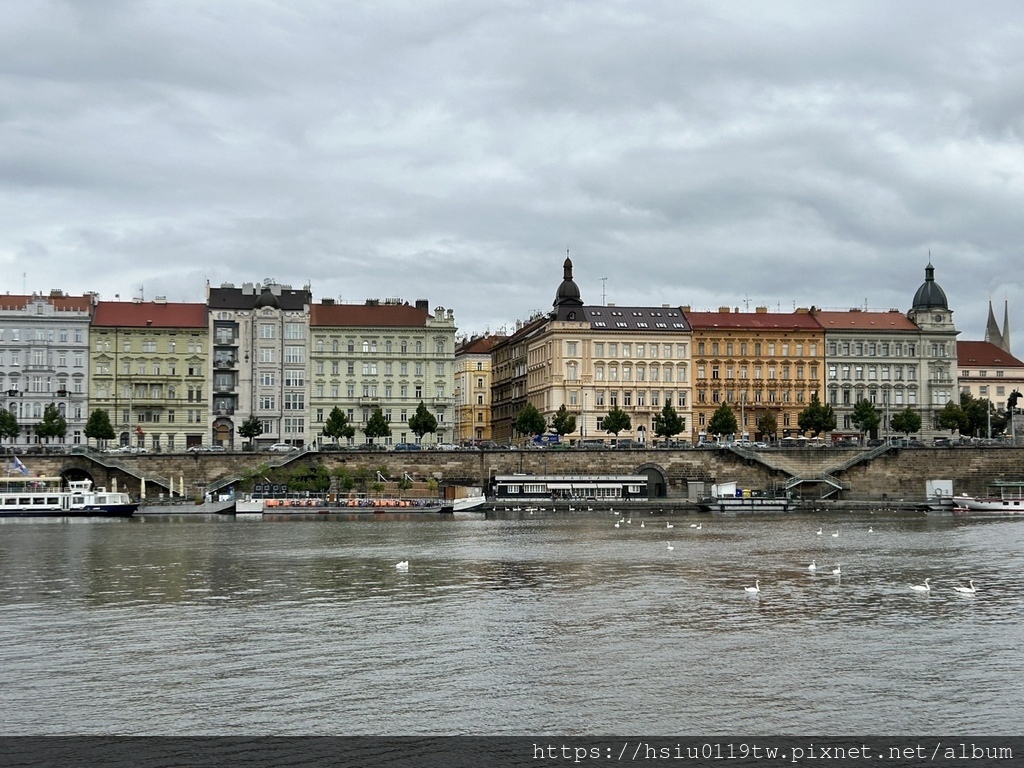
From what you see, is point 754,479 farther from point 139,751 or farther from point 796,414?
point 139,751

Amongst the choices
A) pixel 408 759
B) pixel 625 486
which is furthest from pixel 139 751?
pixel 625 486

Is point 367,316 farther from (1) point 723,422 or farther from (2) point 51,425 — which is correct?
(1) point 723,422

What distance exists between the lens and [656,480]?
115000mm

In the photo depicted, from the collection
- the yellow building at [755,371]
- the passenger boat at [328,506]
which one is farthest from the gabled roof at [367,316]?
the yellow building at [755,371]

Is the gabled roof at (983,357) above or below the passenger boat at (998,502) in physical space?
above

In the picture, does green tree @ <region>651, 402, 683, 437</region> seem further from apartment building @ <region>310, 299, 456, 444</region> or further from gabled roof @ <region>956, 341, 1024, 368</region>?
gabled roof @ <region>956, 341, 1024, 368</region>

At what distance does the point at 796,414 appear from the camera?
134 metres

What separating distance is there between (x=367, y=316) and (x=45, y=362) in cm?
2960

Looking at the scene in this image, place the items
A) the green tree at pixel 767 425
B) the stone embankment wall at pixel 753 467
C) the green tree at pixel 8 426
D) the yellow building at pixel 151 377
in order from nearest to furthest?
1. the green tree at pixel 8 426
2. the stone embankment wall at pixel 753 467
3. the yellow building at pixel 151 377
4. the green tree at pixel 767 425

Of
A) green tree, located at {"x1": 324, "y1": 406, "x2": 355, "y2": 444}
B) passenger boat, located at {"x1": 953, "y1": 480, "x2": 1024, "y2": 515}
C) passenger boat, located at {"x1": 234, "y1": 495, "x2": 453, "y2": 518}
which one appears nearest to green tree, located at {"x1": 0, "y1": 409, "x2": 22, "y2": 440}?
passenger boat, located at {"x1": 234, "y1": 495, "x2": 453, "y2": 518}

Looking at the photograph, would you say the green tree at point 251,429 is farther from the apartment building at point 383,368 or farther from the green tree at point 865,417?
the green tree at point 865,417

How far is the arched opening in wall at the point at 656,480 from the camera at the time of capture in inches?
4515

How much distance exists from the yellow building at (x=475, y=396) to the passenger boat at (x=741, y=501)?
2085 inches

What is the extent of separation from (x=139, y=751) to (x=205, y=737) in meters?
1.23
